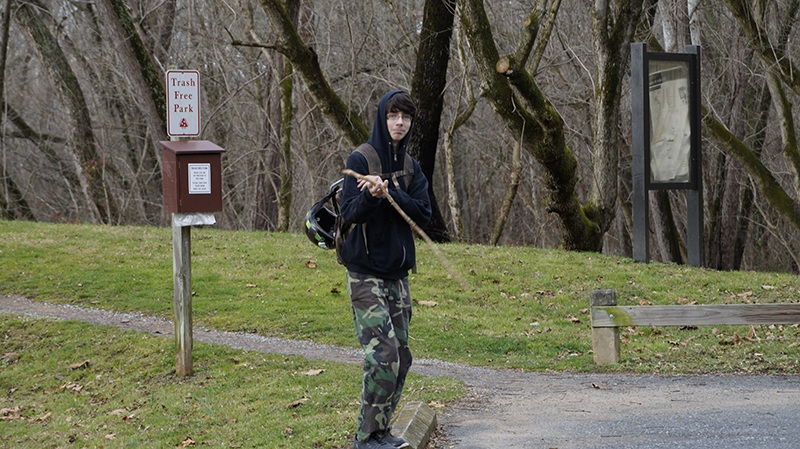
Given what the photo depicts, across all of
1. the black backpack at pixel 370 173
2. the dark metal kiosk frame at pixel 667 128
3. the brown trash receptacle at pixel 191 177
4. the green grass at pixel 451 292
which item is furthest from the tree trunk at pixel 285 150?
the black backpack at pixel 370 173

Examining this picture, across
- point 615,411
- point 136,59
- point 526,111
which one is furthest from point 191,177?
point 136,59

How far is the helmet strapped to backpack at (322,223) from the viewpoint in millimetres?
4594

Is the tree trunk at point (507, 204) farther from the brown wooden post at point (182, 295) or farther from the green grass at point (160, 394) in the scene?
the brown wooden post at point (182, 295)

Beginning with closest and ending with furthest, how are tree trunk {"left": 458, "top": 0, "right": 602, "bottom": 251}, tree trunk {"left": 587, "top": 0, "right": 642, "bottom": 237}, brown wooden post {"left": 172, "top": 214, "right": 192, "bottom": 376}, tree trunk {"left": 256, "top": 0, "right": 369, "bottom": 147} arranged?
brown wooden post {"left": 172, "top": 214, "right": 192, "bottom": 376} → tree trunk {"left": 458, "top": 0, "right": 602, "bottom": 251} → tree trunk {"left": 256, "top": 0, "right": 369, "bottom": 147} → tree trunk {"left": 587, "top": 0, "right": 642, "bottom": 237}

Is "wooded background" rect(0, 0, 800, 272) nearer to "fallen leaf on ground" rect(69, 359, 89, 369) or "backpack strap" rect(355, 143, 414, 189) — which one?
"fallen leaf on ground" rect(69, 359, 89, 369)

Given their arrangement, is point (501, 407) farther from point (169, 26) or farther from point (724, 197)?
point (169, 26)

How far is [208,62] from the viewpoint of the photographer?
77.2 feet

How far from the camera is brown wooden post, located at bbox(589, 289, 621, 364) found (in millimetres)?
7539

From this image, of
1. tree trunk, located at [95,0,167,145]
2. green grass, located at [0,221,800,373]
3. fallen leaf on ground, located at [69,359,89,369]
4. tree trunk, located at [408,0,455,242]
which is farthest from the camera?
tree trunk, located at [95,0,167,145]

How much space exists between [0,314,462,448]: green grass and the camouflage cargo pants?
716mm

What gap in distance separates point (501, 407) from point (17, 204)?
961 inches

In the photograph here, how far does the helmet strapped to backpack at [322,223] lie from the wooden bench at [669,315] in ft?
12.3

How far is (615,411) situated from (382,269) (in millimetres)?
2610

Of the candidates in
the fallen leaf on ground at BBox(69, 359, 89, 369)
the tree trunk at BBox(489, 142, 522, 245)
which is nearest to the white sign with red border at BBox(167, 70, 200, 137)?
the fallen leaf on ground at BBox(69, 359, 89, 369)
